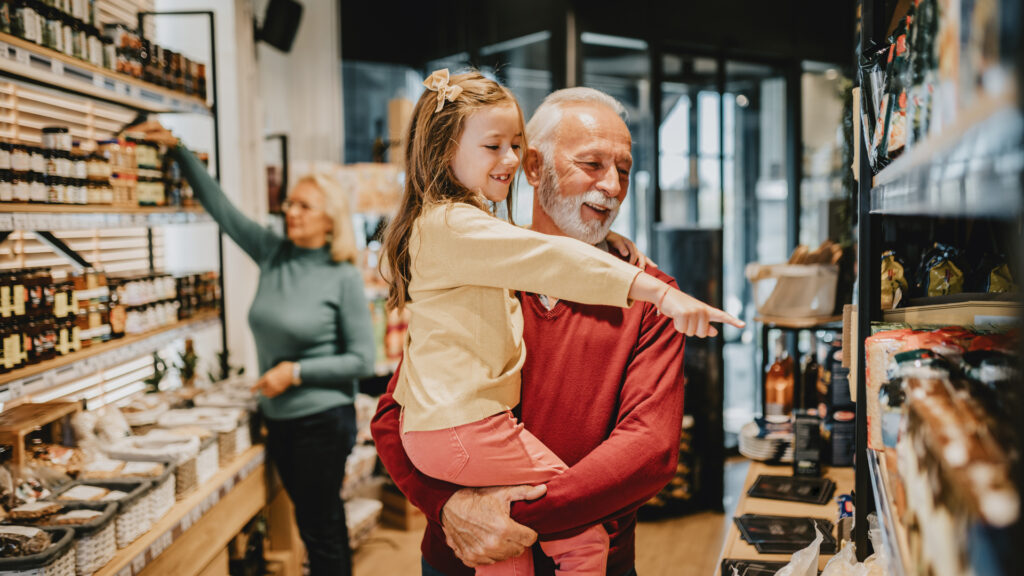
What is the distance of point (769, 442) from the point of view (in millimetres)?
2965

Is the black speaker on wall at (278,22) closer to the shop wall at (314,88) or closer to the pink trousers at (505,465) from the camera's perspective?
the shop wall at (314,88)

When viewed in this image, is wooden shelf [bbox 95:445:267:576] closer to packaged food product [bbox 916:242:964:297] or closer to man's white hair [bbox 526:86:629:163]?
man's white hair [bbox 526:86:629:163]

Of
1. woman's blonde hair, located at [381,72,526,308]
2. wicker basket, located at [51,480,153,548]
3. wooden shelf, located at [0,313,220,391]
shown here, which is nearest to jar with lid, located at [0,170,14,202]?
wooden shelf, located at [0,313,220,391]

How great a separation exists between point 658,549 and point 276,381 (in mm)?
2325

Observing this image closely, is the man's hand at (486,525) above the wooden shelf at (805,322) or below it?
below

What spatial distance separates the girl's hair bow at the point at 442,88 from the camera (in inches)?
62.9

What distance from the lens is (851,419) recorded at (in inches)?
112

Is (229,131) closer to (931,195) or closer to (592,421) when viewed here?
(592,421)

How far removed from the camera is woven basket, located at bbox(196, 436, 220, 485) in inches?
110

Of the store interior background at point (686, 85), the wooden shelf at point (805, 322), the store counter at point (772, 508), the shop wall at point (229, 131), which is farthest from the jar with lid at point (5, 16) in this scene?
the store interior background at point (686, 85)

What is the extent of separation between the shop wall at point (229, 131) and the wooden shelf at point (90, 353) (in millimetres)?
862

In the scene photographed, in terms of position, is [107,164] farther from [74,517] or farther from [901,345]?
[901,345]

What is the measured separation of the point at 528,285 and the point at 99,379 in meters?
2.83

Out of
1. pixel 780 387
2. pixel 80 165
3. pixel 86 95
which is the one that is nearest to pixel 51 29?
pixel 80 165
